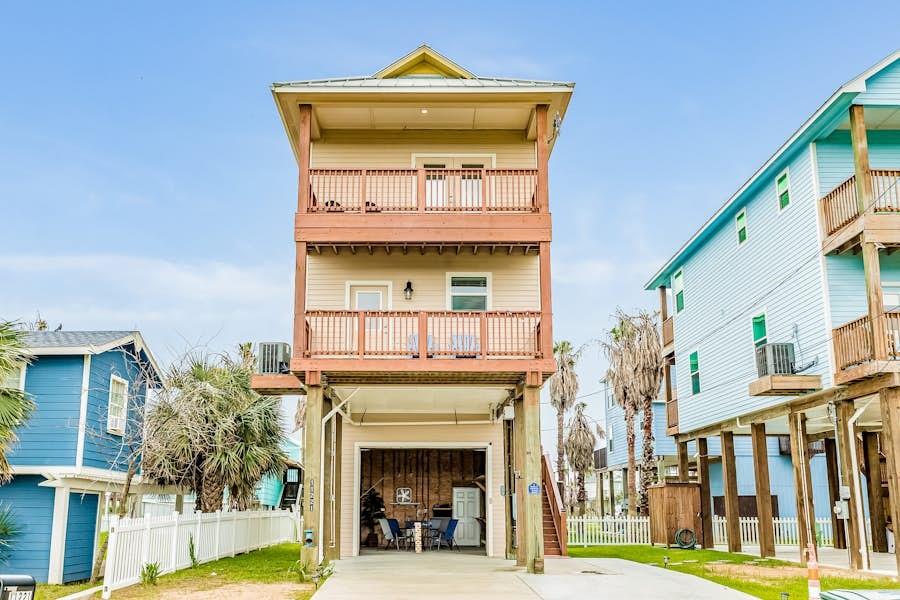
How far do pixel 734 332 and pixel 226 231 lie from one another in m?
24.9

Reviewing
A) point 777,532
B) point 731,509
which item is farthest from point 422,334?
point 777,532

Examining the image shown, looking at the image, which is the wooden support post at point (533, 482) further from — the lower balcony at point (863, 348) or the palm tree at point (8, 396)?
the palm tree at point (8, 396)

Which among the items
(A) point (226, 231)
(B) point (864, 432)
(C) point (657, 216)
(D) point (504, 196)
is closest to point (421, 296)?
(D) point (504, 196)

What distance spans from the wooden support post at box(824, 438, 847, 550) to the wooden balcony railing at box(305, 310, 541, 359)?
14633 millimetres

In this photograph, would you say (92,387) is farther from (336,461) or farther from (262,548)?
(262,548)

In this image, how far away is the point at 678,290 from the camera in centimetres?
2959

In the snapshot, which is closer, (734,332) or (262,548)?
(734,332)

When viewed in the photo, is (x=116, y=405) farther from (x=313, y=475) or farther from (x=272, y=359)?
(x=313, y=475)

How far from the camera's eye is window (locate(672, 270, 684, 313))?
2923cm

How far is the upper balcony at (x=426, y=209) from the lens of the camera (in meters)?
16.9

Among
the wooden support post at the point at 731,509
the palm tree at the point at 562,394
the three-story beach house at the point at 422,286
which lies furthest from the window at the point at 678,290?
the palm tree at the point at 562,394

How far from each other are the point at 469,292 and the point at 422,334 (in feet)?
12.8

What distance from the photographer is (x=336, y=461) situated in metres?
19.9

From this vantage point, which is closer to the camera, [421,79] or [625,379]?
[421,79]
